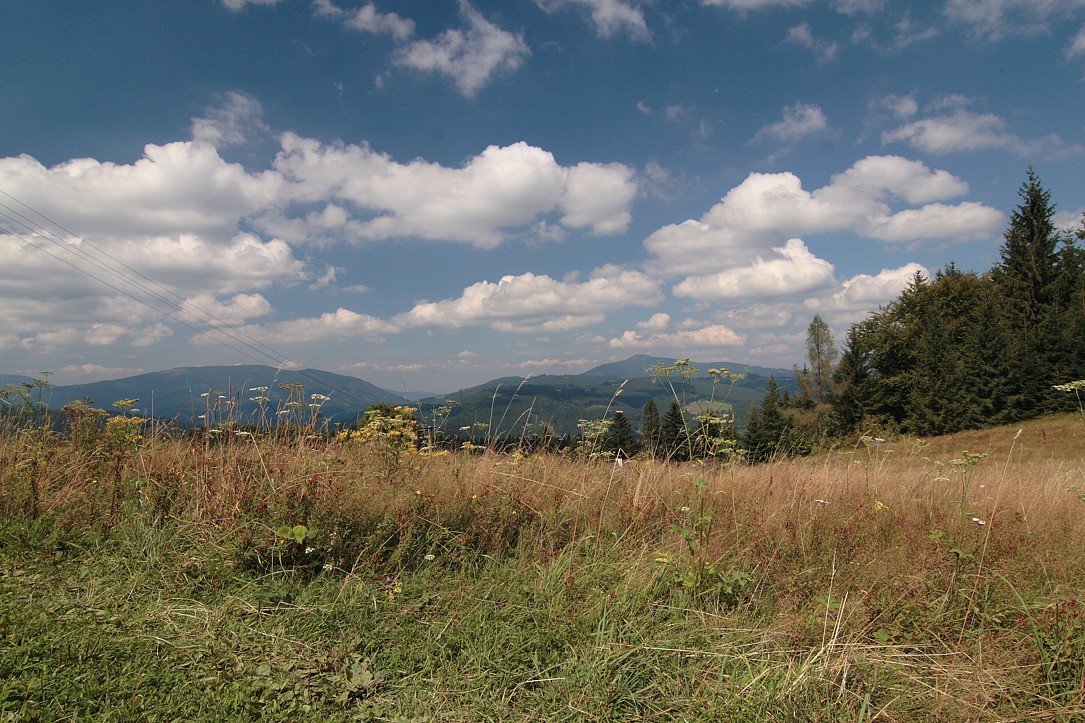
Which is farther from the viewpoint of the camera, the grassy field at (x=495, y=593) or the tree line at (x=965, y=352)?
the tree line at (x=965, y=352)

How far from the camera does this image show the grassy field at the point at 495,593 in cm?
210

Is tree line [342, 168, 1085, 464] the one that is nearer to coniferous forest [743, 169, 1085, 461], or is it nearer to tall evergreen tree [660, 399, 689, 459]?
coniferous forest [743, 169, 1085, 461]

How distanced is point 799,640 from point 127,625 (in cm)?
331

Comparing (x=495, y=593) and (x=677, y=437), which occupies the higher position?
(x=677, y=437)

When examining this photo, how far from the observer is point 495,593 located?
9.86ft

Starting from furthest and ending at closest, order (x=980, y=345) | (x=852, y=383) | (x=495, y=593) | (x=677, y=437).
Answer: (x=852, y=383), (x=980, y=345), (x=677, y=437), (x=495, y=593)

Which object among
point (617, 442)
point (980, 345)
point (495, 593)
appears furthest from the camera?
point (980, 345)

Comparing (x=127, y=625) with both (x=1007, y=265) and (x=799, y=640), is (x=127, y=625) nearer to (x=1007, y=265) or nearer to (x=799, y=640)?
(x=799, y=640)

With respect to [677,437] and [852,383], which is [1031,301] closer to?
[852,383]

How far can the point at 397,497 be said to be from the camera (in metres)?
3.99

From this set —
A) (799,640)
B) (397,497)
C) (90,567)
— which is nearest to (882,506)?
(799,640)

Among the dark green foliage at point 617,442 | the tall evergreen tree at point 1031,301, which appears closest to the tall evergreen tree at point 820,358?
the tall evergreen tree at point 1031,301

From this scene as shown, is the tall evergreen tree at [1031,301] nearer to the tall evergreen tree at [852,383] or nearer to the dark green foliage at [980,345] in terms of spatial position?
the dark green foliage at [980,345]

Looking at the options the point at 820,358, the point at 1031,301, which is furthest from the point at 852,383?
the point at 1031,301
